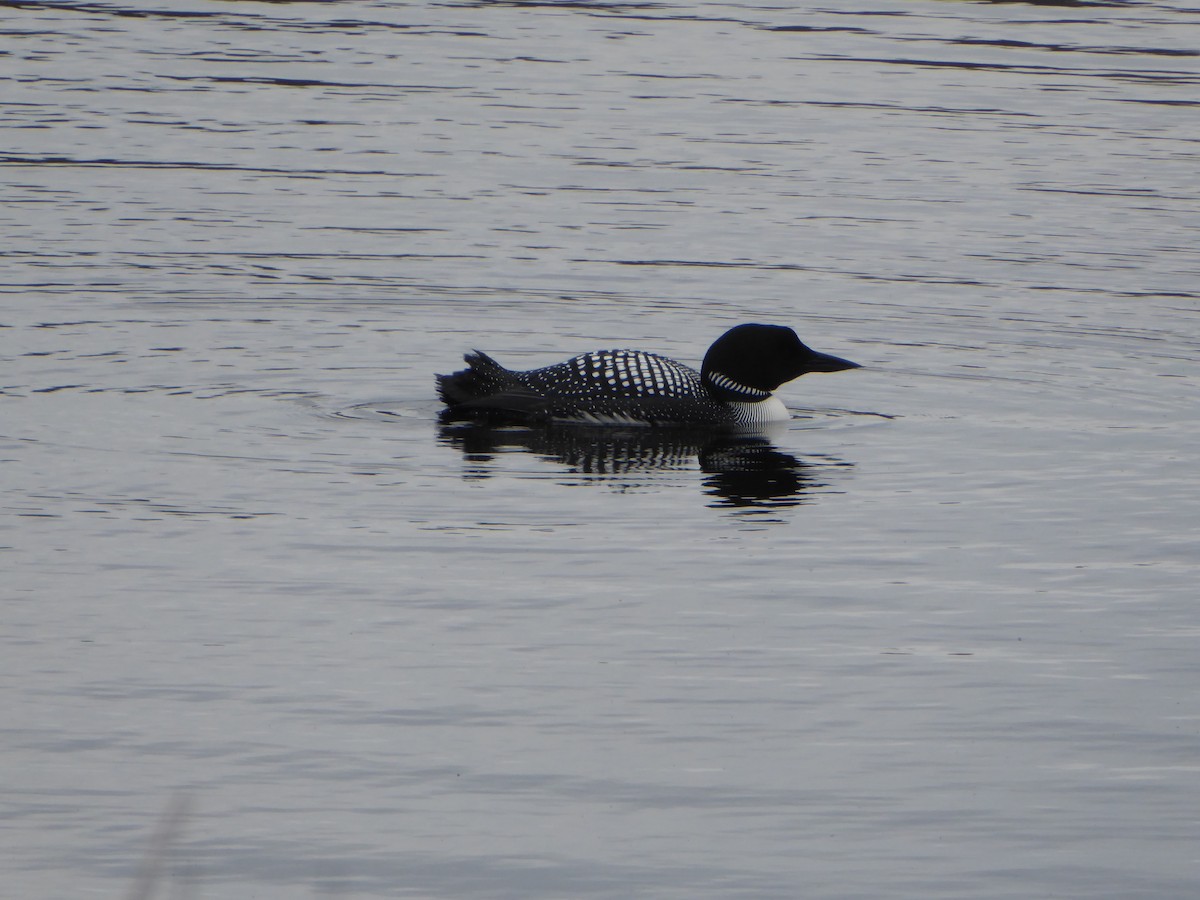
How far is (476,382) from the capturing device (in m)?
11.8

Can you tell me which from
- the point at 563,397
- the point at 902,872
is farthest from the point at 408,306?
the point at 902,872

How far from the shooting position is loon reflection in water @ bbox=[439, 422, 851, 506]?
10.6 m

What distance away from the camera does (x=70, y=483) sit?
397 inches

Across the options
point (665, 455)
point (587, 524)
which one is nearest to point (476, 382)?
point (665, 455)

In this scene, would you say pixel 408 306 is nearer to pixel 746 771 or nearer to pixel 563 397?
pixel 563 397

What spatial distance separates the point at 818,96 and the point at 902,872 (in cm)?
2112

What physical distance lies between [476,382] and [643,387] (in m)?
0.90

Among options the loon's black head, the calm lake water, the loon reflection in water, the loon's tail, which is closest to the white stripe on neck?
the loon's black head

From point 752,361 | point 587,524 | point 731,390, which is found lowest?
point 587,524

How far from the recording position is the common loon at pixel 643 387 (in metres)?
11.8

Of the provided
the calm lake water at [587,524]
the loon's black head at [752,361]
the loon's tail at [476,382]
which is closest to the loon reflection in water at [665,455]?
the calm lake water at [587,524]

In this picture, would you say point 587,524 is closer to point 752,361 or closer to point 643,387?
point 643,387

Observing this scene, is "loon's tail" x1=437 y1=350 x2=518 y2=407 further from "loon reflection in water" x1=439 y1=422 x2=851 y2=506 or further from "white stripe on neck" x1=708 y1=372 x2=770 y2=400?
"white stripe on neck" x1=708 y1=372 x2=770 y2=400

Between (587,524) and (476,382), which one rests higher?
(476,382)
